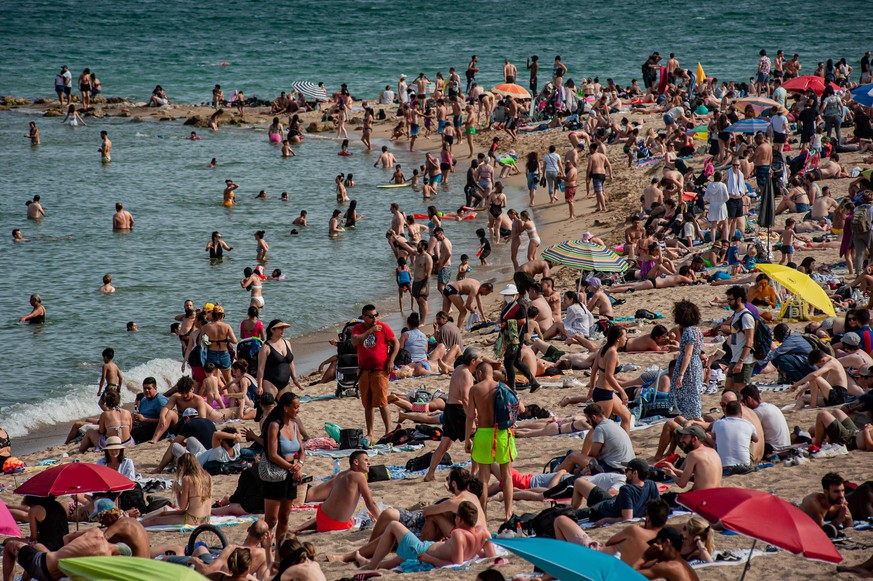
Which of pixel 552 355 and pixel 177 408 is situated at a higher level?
pixel 552 355

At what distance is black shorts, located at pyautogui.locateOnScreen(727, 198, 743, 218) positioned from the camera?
17703 millimetres

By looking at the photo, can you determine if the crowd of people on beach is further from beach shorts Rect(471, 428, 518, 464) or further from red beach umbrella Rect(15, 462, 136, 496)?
red beach umbrella Rect(15, 462, 136, 496)

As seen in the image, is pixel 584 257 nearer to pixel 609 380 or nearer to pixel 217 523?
pixel 609 380

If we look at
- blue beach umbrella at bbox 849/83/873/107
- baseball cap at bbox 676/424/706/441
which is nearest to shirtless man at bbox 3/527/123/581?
baseball cap at bbox 676/424/706/441

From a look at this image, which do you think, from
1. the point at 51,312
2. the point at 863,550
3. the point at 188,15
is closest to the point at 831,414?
the point at 863,550

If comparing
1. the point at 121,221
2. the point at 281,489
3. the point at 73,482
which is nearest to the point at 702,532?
the point at 281,489

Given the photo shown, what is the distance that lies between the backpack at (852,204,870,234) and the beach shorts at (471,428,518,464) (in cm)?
857

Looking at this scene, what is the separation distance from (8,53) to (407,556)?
55047 mm

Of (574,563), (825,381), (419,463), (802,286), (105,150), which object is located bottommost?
(419,463)

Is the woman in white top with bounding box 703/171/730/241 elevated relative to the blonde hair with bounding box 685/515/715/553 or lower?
elevated

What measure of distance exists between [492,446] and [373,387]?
8.53 ft

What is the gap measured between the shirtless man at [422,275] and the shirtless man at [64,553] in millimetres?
9712

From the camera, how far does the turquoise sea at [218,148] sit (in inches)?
728

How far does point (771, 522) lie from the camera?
581cm
